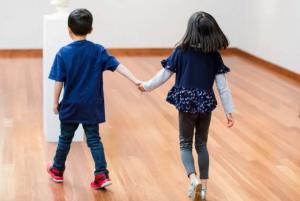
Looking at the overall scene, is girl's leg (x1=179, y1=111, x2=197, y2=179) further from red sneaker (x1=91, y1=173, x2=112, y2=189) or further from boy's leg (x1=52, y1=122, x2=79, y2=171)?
boy's leg (x1=52, y1=122, x2=79, y2=171)

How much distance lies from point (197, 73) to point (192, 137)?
1.36 ft

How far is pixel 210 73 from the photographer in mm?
3477

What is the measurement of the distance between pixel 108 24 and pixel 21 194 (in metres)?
5.11

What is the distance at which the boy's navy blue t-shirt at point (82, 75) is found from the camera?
364 centimetres

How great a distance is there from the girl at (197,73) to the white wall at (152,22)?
14.2 feet

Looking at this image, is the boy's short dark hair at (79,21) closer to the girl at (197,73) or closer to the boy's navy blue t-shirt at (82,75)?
the boy's navy blue t-shirt at (82,75)

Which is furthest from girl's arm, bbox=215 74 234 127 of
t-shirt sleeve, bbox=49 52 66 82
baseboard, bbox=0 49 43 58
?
baseboard, bbox=0 49 43 58

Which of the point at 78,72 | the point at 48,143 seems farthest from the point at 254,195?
the point at 48,143

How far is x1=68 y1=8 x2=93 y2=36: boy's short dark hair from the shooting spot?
11.8 feet

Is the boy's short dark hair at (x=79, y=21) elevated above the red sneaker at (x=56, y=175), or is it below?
above

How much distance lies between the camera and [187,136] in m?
3.61

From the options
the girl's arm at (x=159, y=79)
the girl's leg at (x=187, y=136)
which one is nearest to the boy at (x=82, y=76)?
the girl's arm at (x=159, y=79)

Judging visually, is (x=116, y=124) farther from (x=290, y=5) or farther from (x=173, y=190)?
(x=290, y=5)

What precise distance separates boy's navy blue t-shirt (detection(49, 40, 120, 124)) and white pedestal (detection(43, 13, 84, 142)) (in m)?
0.93
